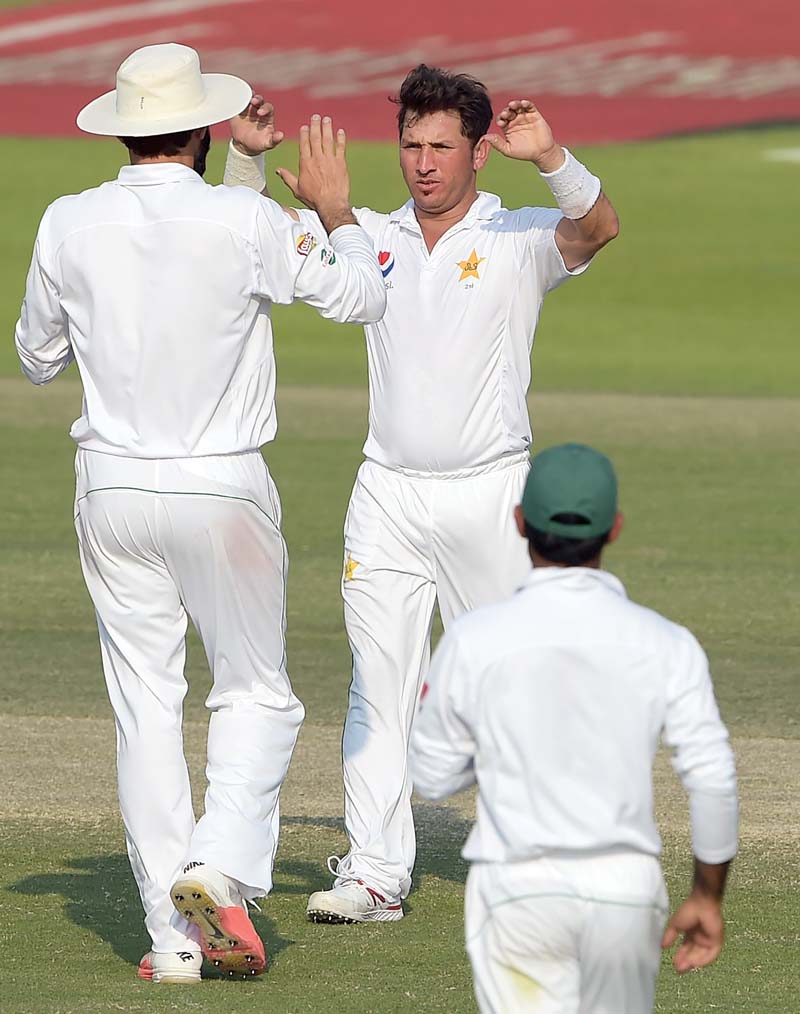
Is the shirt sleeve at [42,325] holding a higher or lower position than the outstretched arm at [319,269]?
lower

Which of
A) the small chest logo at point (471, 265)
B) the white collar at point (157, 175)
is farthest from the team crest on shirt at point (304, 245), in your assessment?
the small chest logo at point (471, 265)

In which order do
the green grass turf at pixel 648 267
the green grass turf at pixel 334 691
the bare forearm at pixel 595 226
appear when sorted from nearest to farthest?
the green grass turf at pixel 334 691, the bare forearm at pixel 595 226, the green grass turf at pixel 648 267

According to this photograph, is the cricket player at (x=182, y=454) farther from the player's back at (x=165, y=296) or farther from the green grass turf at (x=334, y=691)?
the green grass turf at (x=334, y=691)

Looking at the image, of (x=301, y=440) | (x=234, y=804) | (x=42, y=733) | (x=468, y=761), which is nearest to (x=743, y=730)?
(x=42, y=733)

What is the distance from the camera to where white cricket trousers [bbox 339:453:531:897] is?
5.84m

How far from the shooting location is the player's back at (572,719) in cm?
338

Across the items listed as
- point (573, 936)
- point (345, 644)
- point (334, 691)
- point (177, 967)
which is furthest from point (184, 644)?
point (345, 644)

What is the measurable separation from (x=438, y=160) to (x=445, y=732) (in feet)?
9.11

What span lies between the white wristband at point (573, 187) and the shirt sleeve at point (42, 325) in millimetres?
1317

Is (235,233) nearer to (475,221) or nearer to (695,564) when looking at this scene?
(475,221)

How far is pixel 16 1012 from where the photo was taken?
4.71 meters

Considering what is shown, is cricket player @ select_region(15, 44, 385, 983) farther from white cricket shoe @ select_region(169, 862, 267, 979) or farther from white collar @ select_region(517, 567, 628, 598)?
white collar @ select_region(517, 567, 628, 598)

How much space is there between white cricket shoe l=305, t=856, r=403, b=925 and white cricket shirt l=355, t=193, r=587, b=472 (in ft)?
3.86

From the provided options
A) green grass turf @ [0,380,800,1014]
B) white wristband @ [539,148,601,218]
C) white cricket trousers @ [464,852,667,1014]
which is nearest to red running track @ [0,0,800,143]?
green grass turf @ [0,380,800,1014]
